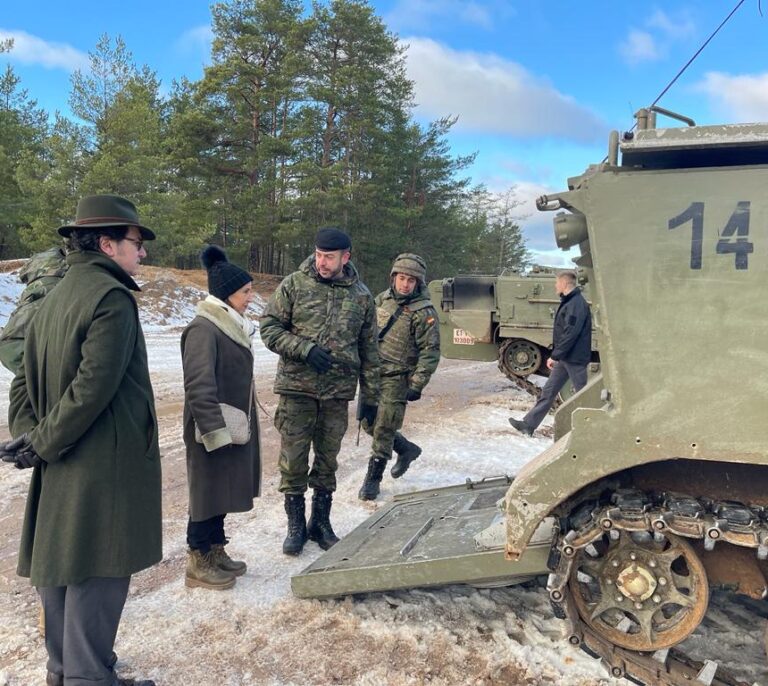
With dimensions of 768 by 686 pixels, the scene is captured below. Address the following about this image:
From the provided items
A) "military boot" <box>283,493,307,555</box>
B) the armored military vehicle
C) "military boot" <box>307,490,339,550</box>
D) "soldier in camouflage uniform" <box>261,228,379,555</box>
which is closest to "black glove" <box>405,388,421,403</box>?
"soldier in camouflage uniform" <box>261,228,379,555</box>

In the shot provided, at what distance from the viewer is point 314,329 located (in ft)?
13.5

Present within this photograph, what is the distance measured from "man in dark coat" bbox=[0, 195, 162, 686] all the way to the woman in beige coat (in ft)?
2.60

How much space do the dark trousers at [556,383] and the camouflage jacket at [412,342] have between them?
2274mm

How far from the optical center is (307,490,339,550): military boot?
429 cm

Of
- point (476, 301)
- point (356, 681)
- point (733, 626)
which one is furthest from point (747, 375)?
point (476, 301)

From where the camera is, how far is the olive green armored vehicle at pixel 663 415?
233 cm

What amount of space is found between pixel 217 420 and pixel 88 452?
984mm

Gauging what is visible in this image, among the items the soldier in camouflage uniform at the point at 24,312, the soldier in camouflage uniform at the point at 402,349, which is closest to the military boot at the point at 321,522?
the soldier in camouflage uniform at the point at 402,349

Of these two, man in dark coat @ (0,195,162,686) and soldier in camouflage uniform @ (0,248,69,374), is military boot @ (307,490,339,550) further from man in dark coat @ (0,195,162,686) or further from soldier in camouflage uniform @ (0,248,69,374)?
soldier in camouflage uniform @ (0,248,69,374)

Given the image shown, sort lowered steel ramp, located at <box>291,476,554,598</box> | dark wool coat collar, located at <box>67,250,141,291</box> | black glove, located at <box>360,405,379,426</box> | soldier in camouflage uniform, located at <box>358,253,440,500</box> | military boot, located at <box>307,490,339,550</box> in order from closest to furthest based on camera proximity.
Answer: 1. dark wool coat collar, located at <box>67,250,141,291</box>
2. lowered steel ramp, located at <box>291,476,554,598</box>
3. military boot, located at <box>307,490,339,550</box>
4. black glove, located at <box>360,405,379,426</box>
5. soldier in camouflage uniform, located at <box>358,253,440,500</box>

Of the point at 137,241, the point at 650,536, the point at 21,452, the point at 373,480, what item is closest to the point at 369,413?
the point at 373,480

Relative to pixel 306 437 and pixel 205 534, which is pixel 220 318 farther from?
pixel 205 534

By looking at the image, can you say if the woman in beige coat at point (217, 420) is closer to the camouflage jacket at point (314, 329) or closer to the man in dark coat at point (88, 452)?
the camouflage jacket at point (314, 329)

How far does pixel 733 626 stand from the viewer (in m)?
3.21
